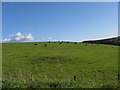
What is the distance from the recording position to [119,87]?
10414mm

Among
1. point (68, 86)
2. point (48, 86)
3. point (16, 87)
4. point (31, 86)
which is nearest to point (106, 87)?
point (68, 86)

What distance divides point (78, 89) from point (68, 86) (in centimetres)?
87

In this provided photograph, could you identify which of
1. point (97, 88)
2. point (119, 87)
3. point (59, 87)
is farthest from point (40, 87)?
point (119, 87)

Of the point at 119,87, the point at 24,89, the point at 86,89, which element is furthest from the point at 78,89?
the point at 24,89

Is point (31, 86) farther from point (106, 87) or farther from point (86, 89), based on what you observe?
point (106, 87)

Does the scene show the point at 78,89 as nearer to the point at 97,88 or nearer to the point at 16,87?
the point at 97,88

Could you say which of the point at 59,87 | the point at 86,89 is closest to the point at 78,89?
the point at 86,89

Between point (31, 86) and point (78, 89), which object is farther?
point (31, 86)

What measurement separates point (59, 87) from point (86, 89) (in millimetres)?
1658

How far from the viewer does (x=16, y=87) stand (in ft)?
34.7

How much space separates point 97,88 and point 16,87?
201 inches

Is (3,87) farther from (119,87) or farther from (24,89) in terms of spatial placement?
(119,87)

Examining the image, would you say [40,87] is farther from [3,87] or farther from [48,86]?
[3,87]

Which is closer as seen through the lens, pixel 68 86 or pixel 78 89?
pixel 78 89
